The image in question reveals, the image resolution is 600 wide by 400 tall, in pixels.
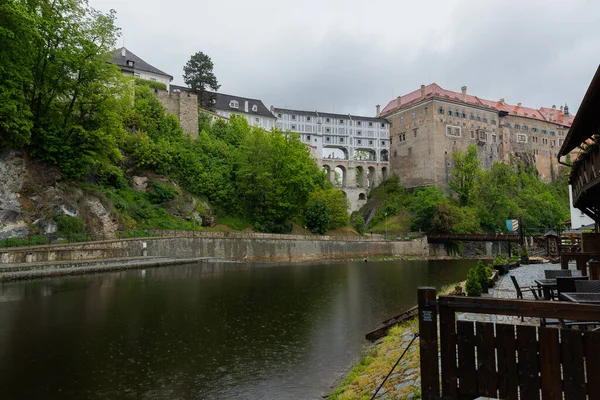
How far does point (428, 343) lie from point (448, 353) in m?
0.20

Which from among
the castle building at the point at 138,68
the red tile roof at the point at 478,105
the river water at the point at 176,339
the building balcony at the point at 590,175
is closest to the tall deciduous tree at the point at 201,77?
the castle building at the point at 138,68

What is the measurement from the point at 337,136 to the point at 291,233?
37.3 metres

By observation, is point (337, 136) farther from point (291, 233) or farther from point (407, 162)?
point (291, 233)

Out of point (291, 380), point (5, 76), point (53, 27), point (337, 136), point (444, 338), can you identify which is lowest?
point (291, 380)

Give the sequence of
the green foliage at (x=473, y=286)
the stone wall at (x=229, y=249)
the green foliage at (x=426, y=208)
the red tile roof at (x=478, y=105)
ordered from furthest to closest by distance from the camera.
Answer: the red tile roof at (x=478, y=105) < the green foliage at (x=426, y=208) < the stone wall at (x=229, y=249) < the green foliage at (x=473, y=286)

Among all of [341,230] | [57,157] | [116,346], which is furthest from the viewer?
[341,230]

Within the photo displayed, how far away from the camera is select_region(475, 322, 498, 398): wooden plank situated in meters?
Answer: 3.65

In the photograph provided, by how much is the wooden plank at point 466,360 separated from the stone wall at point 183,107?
51.3 metres

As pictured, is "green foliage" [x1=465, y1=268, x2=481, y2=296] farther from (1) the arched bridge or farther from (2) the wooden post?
(1) the arched bridge

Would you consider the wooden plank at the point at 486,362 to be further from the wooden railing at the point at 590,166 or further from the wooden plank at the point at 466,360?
the wooden railing at the point at 590,166

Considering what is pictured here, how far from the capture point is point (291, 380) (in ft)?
26.4

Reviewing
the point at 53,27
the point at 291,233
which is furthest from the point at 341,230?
the point at 53,27

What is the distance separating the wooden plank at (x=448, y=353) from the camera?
383cm

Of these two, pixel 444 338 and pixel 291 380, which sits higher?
pixel 444 338
